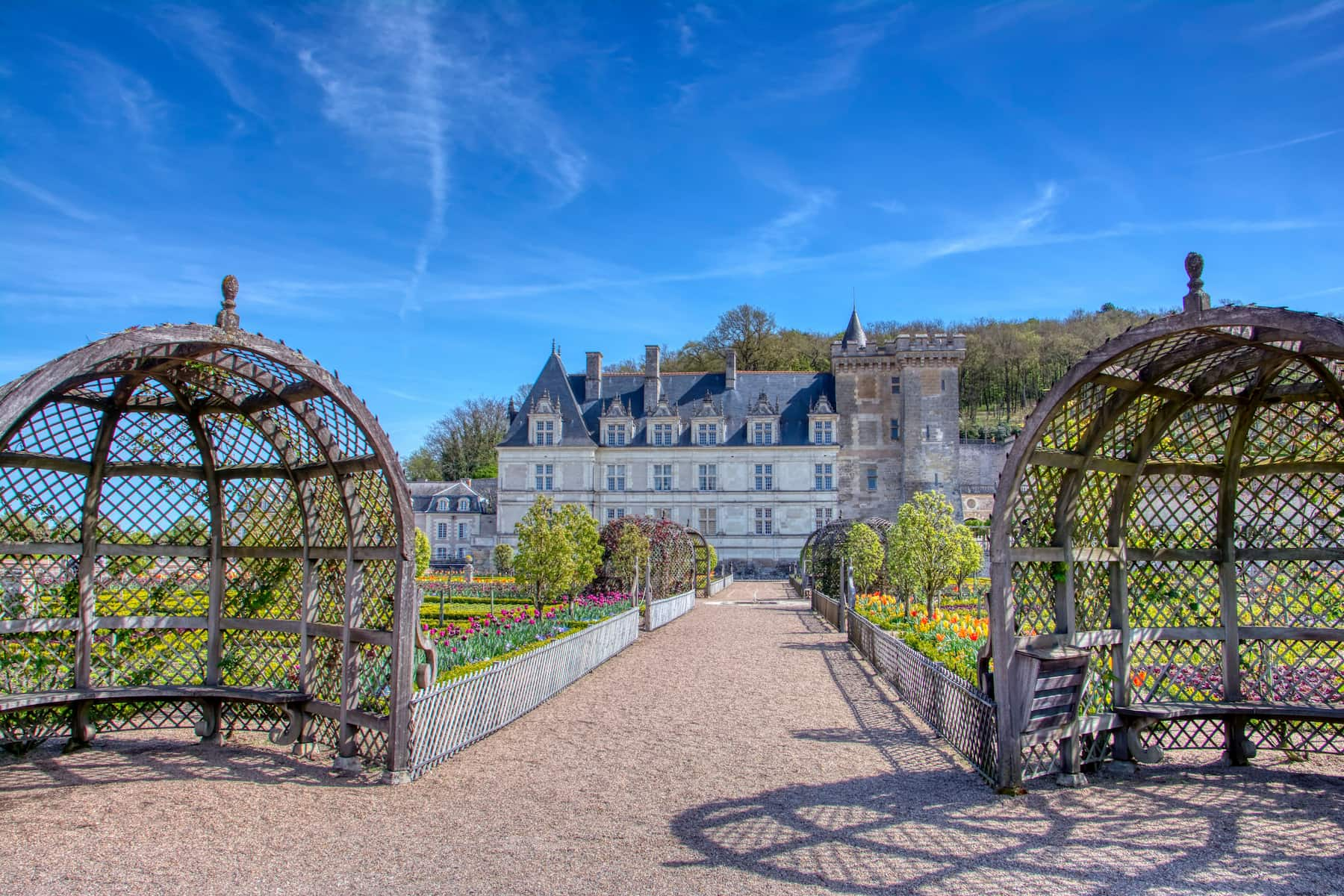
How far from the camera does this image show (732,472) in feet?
158

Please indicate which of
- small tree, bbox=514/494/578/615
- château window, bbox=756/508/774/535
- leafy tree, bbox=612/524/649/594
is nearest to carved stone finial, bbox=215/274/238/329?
small tree, bbox=514/494/578/615

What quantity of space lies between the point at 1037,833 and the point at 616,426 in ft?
141

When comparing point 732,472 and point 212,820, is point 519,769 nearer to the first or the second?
point 212,820

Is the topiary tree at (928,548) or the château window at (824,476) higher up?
the château window at (824,476)

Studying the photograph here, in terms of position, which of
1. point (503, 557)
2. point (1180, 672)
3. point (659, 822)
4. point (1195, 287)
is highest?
point (1195, 287)

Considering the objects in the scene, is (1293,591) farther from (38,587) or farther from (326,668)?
(38,587)

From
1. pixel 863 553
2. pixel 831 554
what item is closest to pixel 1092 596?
pixel 863 553

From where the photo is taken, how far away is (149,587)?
8953 millimetres

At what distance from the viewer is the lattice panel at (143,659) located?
8.64 m

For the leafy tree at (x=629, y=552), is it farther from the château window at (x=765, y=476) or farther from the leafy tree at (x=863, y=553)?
the château window at (x=765, y=476)

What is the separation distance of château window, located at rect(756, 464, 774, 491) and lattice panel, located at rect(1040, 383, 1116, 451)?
40.4 m

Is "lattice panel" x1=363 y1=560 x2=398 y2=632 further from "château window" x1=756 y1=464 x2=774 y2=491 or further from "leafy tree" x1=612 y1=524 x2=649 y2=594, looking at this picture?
"château window" x1=756 y1=464 x2=774 y2=491

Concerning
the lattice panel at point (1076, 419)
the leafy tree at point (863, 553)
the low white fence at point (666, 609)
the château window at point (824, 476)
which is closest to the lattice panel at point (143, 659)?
the lattice panel at point (1076, 419)

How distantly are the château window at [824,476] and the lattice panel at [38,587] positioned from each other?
41344 mm
